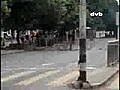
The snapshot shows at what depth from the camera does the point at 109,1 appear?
103625mm

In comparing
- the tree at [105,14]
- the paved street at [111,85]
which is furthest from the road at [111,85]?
the tree at [105,14]

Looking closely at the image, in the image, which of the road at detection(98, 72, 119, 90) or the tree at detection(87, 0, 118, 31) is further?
the tree at detection(87, 0, 118, 31)

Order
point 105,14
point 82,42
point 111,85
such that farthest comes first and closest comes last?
point 105,14
point 111,85
point 82,42

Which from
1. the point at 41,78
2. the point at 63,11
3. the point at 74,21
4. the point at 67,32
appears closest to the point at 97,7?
the point at 67,32

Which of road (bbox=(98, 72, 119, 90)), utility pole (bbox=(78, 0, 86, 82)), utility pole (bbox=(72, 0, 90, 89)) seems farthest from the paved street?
utility pole (bbox=(78, 0, 86, 82))

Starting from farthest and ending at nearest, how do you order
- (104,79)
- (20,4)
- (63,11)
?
(63,11), (20,4), (104,79)

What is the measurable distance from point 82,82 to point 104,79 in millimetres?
2428

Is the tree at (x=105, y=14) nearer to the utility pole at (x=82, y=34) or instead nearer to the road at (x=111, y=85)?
the road at (x=111, y=85)

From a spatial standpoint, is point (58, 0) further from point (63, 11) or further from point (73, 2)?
point (73, 2)

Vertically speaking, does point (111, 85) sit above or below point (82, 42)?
below

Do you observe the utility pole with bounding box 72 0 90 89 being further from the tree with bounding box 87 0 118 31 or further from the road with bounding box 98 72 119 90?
the tree with bounding box 87 0 118 31

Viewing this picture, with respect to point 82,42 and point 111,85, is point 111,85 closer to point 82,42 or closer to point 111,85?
point 111,85

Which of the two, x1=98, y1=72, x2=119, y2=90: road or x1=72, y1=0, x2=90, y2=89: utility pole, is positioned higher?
x1=72, y1=0, x2=90, y2=89: utility pole

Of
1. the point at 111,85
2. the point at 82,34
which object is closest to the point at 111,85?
the point at 111,85
